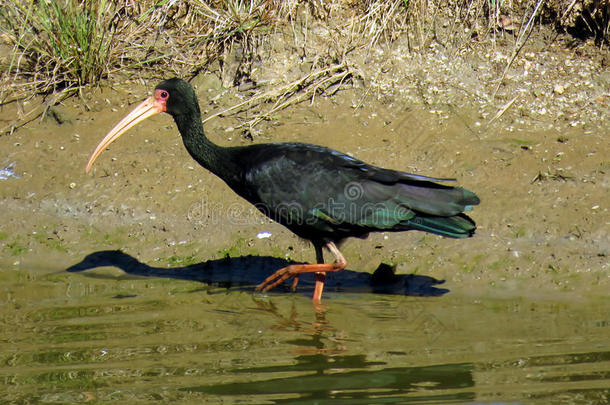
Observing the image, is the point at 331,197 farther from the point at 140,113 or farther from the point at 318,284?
the point at 140,113

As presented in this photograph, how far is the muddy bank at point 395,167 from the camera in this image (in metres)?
6.85

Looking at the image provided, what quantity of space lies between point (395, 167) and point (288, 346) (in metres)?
3.05

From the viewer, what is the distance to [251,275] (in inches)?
282

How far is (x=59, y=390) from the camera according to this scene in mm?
4438

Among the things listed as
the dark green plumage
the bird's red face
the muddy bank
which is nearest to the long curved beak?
the bird's red face

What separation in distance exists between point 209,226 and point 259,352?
2.63 m

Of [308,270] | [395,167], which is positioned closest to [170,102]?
[308,270]

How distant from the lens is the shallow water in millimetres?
4352

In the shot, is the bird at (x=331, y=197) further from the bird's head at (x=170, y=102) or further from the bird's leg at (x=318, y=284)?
the bird's head at (x=170, y=102)

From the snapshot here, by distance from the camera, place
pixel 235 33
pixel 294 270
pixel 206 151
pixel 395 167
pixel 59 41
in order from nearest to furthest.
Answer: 1. pixel 294 270
2. pixel 206 151
3. pixel 395 167
4. pixel 59 41
5. pixel 235 33

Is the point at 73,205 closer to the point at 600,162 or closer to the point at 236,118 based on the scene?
A: the point at 236,118

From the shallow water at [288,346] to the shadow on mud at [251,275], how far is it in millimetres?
136

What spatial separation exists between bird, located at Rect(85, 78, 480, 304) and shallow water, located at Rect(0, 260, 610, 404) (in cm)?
49

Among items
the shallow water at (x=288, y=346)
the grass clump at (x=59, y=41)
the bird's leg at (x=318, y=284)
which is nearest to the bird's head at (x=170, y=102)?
the shallow water at (x=288, y=346)
